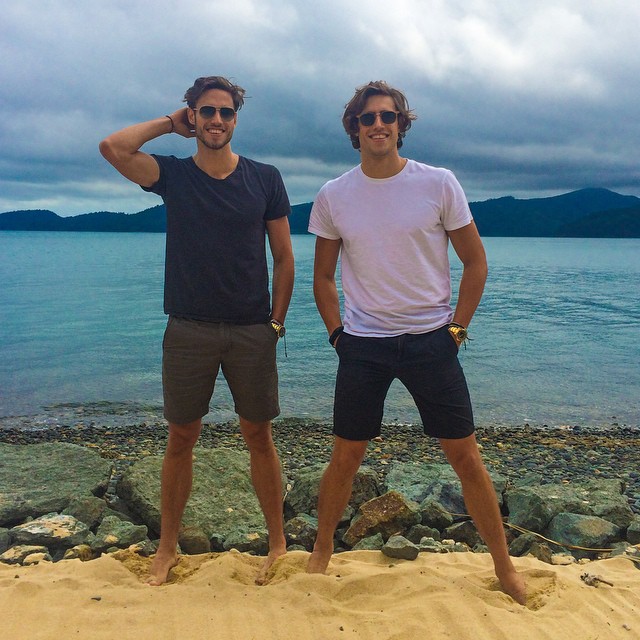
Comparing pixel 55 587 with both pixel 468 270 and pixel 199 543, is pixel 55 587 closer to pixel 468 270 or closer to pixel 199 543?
pixel 199 543

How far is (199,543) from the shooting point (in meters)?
4.92

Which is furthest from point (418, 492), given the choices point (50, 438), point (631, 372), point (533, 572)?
point (631, 372)

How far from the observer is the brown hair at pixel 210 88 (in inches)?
160

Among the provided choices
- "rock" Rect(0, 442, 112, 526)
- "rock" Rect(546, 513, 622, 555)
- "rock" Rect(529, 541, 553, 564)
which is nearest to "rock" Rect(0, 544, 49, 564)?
"rock" Rect(0, 442, 112, 526)

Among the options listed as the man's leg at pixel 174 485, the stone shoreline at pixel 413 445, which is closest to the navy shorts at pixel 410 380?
the man's leg at pixel 174 485

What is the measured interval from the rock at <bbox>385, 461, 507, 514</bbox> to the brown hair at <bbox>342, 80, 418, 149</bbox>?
3.27 m

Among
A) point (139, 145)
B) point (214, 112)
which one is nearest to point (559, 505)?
point (214, 112)

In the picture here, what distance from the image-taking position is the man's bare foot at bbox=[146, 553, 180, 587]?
163 inches

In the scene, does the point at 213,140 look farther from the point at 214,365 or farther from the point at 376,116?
the point at 214,365

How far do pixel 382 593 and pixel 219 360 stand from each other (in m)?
1.81

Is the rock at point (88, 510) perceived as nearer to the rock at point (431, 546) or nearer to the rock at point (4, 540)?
the rock at point (4, 540)

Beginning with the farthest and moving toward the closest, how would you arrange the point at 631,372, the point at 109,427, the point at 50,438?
the point at 631,372 → the point at 109,427 → the point at 50,438

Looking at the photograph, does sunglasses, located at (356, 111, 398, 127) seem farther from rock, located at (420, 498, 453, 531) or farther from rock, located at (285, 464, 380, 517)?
rock, located at (285, 464, 380, 517)

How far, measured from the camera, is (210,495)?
18.7 ft
